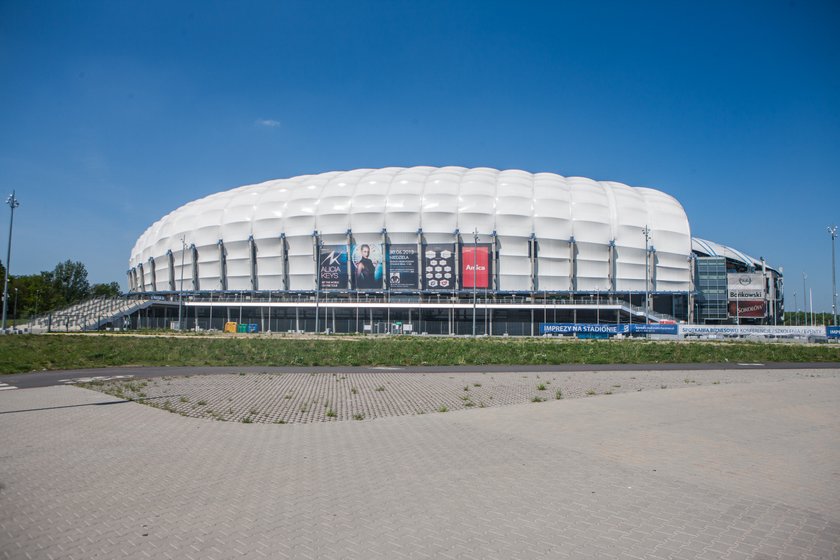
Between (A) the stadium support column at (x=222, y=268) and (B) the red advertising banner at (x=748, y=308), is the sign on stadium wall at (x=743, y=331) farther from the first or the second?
(A) the stadium support column at (x=222, y=268)

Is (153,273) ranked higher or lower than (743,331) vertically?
higher

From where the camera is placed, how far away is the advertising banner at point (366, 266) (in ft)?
222

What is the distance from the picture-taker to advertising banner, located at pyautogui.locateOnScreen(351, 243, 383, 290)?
67.8m

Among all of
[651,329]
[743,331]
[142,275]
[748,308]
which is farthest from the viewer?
[142,275]

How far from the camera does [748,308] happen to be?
74125 millimetres

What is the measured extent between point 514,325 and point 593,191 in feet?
68.2

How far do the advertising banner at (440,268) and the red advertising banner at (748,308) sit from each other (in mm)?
38890

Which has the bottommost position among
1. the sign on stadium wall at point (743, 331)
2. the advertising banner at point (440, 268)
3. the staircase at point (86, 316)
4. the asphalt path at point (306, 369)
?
the sign on stadium wall at point (743, 331)

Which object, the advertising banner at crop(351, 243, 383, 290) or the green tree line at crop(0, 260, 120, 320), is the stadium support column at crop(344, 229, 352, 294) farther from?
the green tree line at crop(0, 260, 120, 320)

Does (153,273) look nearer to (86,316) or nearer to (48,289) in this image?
(86,316)

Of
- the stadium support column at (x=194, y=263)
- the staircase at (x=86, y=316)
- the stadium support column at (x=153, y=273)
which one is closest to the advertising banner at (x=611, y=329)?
the stadium support column at (x=194, y=263)

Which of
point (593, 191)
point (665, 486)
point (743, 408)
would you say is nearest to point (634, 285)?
Result: point (593, 191)

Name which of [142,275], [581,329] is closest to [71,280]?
[142,275]

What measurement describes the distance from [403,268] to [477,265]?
8.97m
